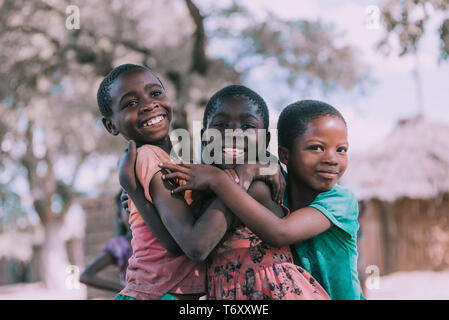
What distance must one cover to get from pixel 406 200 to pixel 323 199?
12553mm

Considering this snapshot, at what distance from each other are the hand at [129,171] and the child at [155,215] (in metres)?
0.02

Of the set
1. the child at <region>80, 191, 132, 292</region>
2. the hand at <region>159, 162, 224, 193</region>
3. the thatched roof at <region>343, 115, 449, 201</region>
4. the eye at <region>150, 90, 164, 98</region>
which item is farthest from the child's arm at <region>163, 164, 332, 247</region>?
the thatched roof at <region>343, 115, 449, 201</region>

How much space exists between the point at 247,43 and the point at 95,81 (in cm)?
303

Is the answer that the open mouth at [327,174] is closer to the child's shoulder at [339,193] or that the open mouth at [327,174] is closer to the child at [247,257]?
the child's shoulder at [339,193]

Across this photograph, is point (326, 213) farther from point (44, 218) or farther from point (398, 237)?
point (44, 218)

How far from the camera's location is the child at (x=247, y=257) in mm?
1599

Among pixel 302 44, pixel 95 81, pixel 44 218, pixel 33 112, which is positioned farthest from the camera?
pixel 44 218

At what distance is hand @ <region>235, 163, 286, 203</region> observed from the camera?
1.64 m

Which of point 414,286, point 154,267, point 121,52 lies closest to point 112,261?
point 154,267

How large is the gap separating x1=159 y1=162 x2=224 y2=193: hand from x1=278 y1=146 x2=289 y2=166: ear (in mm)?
320

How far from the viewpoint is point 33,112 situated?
10750mm

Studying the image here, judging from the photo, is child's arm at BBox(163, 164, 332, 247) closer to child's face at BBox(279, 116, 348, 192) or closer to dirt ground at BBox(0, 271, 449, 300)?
child's face at BBox(279, 116, 348, 192)
